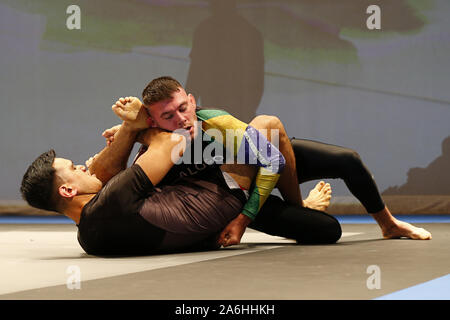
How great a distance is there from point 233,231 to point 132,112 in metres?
0.65

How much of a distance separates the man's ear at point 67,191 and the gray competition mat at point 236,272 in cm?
24

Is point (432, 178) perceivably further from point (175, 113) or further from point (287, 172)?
point (175, 113)

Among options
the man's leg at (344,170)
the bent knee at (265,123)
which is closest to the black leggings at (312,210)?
the man's leg at (344,170)

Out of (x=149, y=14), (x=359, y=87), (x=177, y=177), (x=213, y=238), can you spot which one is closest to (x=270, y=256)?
(x=213, y=238)

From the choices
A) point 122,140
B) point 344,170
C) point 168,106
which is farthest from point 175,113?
point 344,170

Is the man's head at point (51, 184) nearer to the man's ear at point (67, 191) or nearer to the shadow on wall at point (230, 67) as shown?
the man's ear at point (67, 191)

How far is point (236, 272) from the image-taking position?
1.80 metres

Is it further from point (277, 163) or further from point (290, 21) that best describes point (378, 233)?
point (290, 21)

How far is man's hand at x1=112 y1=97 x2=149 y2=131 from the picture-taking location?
90.6 inches

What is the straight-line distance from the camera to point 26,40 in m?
6.09

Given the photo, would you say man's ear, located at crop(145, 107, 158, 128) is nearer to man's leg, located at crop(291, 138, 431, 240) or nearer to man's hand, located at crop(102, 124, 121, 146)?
man's hand, located at crop(102, 124, 121, 146)

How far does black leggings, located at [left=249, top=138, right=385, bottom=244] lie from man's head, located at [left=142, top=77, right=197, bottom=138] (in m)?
0.57

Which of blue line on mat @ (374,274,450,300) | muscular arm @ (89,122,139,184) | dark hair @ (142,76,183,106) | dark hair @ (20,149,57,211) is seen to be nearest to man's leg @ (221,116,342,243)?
dark hair @ (142,76,183,106)

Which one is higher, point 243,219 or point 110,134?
point 110,134
